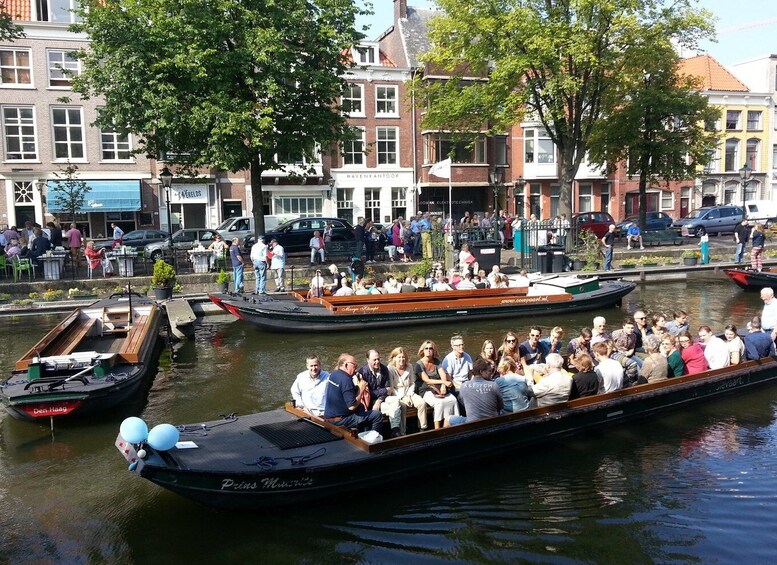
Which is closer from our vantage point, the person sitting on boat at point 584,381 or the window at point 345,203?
the person sitting on boat at point 584,381

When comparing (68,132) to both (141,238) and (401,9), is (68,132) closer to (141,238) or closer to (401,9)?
(141,238)

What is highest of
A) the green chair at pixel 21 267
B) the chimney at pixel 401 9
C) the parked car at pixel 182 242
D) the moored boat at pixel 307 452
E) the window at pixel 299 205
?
the chimney at pixel 401 9

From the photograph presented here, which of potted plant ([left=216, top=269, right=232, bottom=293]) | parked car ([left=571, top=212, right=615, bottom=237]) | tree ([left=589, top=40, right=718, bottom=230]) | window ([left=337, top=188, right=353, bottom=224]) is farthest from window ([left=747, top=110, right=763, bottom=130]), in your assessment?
potted plant ([left=216, top=269, right=232, bottom=293])

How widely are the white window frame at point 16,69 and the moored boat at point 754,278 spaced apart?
31.0 m

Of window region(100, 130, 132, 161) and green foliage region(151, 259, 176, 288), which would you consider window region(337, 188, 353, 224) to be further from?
green foliage region(151, 259, 176, 288)

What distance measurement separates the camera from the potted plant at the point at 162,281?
782 inches

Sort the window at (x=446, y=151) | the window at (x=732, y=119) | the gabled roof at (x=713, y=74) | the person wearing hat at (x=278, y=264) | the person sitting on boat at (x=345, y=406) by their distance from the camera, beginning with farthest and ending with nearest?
the window at (x=732, y=119) → the gabled roof at (x=713, y=74) → the window at (x=446, y=151) → the person wearing hat at (x=278, y=264) → the person sitting on boat at (x=345, y=406)

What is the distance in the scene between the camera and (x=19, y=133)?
3212 cm

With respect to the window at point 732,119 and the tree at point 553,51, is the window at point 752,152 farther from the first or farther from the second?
the tree at point 553,51

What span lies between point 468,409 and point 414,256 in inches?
708

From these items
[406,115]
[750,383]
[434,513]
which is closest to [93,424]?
[434,513]

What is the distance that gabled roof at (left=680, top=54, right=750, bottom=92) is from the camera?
45.4 m

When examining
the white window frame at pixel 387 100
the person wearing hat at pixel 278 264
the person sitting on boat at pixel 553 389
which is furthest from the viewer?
the white window frame at pixel 387 100

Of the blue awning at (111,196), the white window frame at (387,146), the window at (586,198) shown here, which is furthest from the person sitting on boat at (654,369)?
the window at (586,198)
